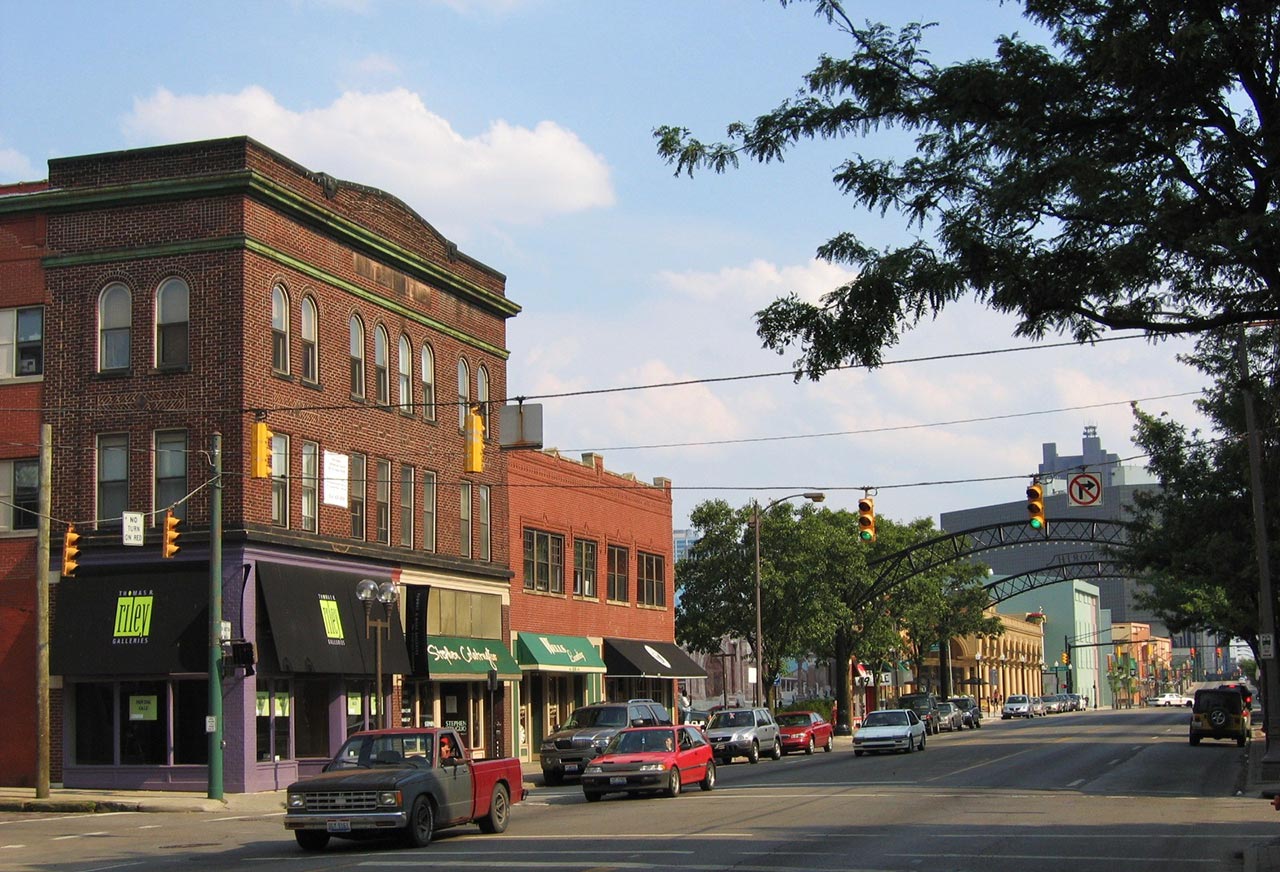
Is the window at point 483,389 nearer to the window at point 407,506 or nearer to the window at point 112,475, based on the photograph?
the window at point 407,506

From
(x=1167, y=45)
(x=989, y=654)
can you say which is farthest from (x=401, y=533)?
(x=989, y=654)

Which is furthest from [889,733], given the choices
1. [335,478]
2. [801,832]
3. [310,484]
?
[801,832]

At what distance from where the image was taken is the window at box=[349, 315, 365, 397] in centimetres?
3894

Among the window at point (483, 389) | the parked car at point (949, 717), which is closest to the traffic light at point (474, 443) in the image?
the window at point (483, 389)

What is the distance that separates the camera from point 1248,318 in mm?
14133

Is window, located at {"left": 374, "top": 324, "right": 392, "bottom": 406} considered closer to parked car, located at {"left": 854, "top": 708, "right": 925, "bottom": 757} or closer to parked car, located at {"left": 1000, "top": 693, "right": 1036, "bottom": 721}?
parked car, located at {"left": 854, "top": 708, "right": 925, "bottom": 757}

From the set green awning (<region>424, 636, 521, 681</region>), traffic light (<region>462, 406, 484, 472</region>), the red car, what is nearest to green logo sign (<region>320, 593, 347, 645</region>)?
green awning (<region>424, 636, 521, 681</region>)

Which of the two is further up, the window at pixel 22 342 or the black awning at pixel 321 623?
the window at pixel 22 342

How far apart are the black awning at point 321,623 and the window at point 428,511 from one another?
3378 mm

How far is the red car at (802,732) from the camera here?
52.7m

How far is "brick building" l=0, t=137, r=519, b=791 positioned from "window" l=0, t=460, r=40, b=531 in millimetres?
126

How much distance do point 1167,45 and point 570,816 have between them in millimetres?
17083

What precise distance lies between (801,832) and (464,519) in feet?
80.2

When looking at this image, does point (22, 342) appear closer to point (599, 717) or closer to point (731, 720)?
point (599, 717)
